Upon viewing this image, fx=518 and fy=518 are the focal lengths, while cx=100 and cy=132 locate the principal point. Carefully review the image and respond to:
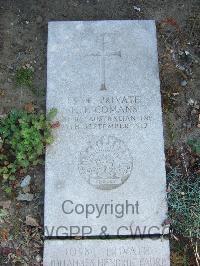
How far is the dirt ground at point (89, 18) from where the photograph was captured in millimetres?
4621

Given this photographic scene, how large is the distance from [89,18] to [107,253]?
7.49ft

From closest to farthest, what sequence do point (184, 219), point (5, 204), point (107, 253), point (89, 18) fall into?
point (107, 253)
point (184, 219)
point (5, 204)
point (89, 18)

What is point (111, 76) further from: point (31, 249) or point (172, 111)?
point (31, 249)

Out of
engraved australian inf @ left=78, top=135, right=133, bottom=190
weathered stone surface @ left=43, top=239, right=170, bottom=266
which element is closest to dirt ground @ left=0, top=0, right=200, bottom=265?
weathered stone surface @ left=43, top=239, right=170, bottom=266

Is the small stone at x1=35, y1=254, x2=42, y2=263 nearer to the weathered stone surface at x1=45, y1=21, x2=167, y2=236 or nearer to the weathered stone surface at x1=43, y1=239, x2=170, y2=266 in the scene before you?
the weathered stone surface at x1=43, y1=239, x2=170, y2=266

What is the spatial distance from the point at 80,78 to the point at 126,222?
137 centimetres

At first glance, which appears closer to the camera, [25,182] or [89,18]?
[25,182]

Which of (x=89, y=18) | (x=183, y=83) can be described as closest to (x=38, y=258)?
(x=183, y=83)

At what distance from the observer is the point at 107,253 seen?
434cm

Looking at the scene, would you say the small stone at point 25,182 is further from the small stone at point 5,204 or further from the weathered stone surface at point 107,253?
the weathered stone surface at point 107,253

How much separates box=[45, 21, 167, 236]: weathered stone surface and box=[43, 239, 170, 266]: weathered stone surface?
0.09m

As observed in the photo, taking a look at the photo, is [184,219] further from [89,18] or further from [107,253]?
[89,18]

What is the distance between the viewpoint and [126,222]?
4.39 metres

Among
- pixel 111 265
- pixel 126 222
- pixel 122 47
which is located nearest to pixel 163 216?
pixel 126 222
